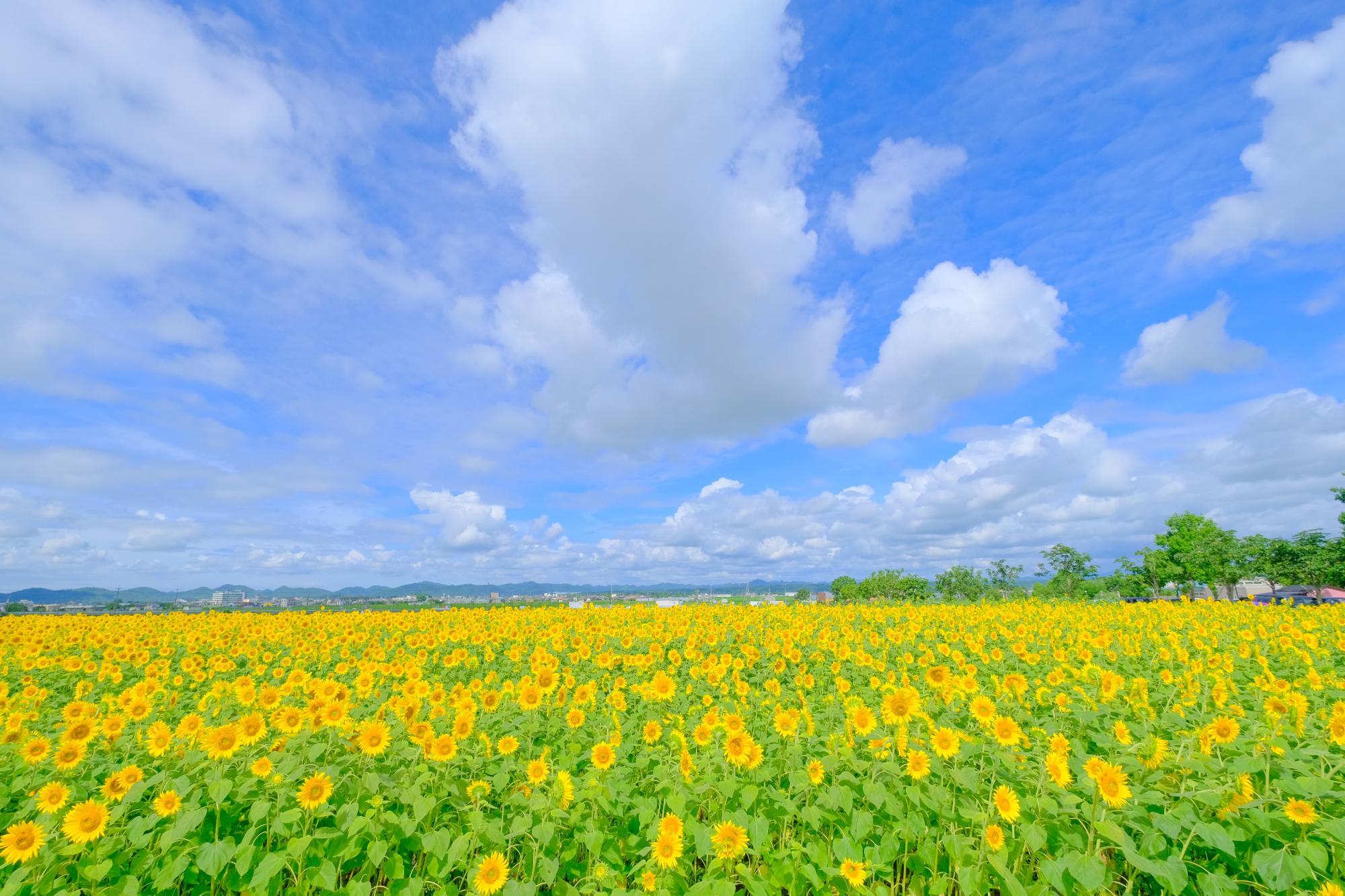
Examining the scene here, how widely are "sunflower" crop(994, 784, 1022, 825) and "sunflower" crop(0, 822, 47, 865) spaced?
19.2ft

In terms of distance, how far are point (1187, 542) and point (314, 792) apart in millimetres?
95183

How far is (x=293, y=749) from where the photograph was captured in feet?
15.7

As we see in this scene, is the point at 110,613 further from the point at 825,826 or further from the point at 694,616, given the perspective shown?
the point at 825,826

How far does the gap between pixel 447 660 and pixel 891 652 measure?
7733 mm

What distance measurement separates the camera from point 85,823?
3816 mm

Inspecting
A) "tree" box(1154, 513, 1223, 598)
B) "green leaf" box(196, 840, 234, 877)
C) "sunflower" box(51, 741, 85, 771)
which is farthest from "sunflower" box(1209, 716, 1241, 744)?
"tree" box(1154, 513, 1223, 598)

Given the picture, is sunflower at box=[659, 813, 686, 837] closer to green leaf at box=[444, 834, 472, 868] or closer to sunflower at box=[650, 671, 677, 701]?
green leaf at box=[444, 834, 472, 868]

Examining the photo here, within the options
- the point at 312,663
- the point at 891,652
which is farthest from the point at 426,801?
the point at 891,652

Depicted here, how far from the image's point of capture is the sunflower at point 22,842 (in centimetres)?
367

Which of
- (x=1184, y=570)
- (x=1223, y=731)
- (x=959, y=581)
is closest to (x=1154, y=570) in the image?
(x=1184, y=570)

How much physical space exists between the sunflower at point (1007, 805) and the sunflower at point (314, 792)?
431cm

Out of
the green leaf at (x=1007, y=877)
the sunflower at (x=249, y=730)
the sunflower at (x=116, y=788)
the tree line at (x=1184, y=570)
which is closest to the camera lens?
the green leaf at (x=1007, y=877)

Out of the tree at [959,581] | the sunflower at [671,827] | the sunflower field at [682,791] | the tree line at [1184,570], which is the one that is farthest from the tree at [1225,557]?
the sunflower at [671,827]

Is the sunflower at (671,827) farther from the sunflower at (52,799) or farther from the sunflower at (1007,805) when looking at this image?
the sunflower at (52,799)
